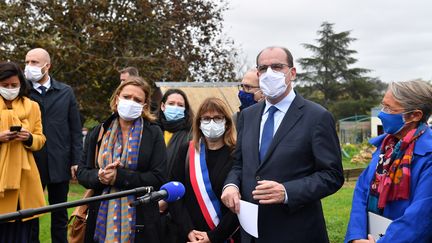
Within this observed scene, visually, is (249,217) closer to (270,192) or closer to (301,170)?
(270,192)

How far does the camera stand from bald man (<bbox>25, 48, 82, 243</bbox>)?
5.36 meters

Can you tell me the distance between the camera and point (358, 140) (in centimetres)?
3272

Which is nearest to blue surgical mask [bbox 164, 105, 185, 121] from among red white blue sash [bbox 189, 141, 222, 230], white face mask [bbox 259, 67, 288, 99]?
red white blue sash [bbox 189, 141, 222, 230]

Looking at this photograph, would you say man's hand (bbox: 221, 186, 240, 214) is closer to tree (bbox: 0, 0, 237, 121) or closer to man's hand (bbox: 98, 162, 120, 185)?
man's hand (bbox: 98, 162, 120, 185)

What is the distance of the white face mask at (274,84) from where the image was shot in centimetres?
355

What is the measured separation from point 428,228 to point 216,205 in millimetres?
1738

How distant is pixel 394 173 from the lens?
3.06m

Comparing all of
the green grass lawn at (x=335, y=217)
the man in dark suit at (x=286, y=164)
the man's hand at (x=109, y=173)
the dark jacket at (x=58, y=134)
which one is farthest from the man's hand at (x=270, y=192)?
the green grass lawn at (x=335, y=217)

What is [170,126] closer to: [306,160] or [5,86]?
[5,86]

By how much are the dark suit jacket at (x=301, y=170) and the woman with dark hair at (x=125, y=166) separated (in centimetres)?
106

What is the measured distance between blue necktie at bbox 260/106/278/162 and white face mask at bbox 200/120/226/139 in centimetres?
68

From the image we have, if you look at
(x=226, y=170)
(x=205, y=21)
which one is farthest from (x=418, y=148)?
(x=205, y=21)

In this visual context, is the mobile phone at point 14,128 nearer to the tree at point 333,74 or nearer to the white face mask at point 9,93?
the white face mask at point 9,93

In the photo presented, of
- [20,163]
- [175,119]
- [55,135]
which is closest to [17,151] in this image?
[20,163]
